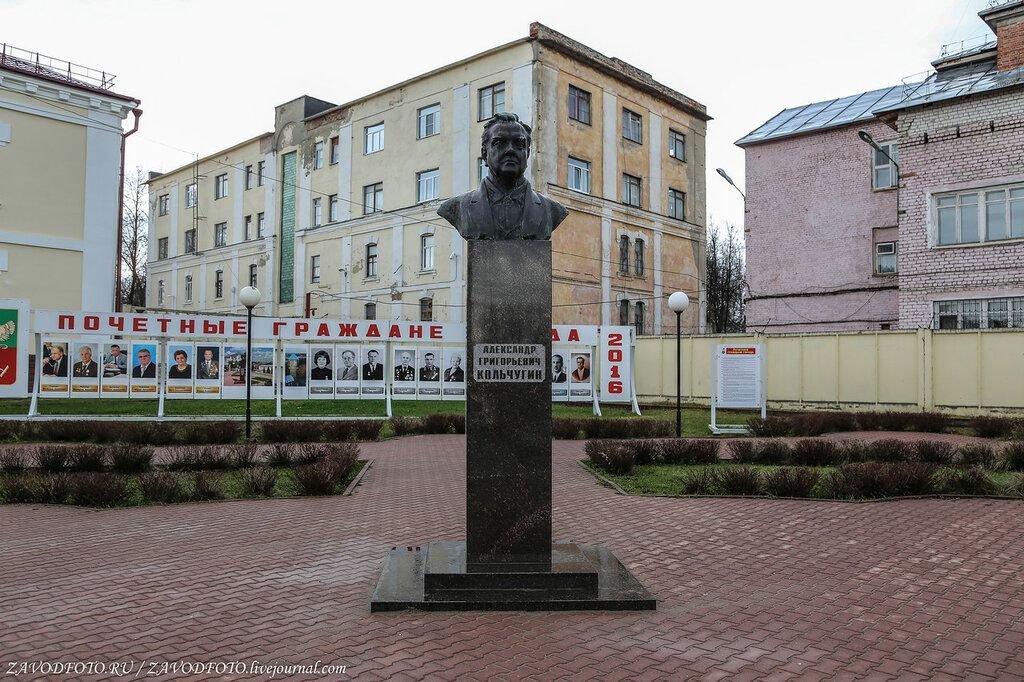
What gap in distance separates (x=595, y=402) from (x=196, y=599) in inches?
723

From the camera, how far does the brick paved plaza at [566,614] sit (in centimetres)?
438

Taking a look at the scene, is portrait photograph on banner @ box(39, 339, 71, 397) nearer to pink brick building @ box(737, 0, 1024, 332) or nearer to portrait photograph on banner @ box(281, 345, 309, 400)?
portrait photograph on banner @ box(281, 345, 309, 400)

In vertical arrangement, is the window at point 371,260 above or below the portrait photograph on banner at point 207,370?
above

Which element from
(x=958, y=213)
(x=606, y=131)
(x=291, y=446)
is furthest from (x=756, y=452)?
(x=606, y=131)

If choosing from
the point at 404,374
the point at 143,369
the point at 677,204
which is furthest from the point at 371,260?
the point at 143,369

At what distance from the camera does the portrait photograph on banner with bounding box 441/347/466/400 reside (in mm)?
22609

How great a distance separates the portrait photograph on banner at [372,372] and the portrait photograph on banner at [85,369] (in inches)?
253

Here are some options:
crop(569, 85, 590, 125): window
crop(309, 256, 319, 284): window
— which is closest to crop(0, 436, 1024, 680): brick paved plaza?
crop(569, 85, 590, 125): window

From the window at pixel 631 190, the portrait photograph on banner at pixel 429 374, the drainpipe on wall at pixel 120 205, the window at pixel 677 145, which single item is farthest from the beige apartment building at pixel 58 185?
the window at pixel 677 145

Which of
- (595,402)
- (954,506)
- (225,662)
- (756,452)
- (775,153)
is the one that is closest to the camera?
(225,662)

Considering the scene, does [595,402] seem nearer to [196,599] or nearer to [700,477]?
[700,477]

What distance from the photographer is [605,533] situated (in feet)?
24.9

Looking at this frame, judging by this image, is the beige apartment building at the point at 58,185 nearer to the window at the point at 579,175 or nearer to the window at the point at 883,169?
the window at the point at 579,175

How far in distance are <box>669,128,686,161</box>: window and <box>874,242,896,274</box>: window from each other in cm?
1337
